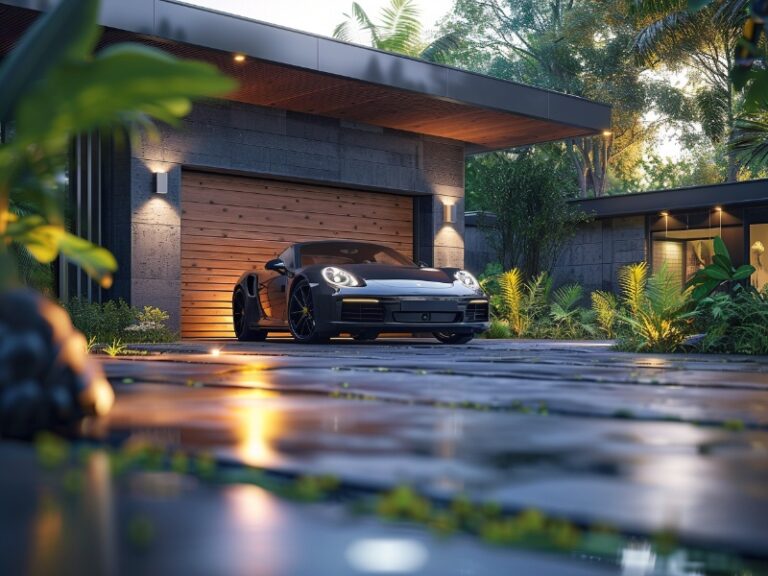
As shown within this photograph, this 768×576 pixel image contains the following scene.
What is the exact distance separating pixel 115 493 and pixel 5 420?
79 centimetres

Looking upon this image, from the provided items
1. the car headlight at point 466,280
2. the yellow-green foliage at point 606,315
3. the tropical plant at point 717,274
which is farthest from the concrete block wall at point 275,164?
the tropical plant at point 717,274

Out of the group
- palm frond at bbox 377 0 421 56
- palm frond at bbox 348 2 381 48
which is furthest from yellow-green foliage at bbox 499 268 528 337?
palm frond at bbox 348 2 381 48

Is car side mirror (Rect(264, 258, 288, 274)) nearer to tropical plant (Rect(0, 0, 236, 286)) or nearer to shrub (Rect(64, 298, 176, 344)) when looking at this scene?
shrub (Rect(64, 298, 176, 344))

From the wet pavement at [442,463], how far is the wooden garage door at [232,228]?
888 centimetres

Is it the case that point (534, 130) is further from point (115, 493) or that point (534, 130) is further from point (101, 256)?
point (115, 493)

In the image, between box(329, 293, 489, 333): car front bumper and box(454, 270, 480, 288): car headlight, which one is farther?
box(454, 270, 480, 288): car headlight

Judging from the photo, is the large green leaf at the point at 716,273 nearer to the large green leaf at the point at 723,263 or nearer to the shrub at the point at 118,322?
the large green leaf at the point at 723,263

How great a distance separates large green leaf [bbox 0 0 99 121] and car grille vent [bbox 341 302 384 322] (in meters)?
6.72

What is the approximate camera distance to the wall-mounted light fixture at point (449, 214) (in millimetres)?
14977

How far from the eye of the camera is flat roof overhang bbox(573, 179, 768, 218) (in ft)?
58.0

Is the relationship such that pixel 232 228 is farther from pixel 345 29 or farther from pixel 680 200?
pixel 345 29

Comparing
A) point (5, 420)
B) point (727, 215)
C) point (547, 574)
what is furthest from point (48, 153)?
point (727, 215)

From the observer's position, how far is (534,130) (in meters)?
14.4

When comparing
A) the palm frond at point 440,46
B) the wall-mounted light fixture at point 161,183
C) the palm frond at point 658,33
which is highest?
the palm frond at point 440,46
